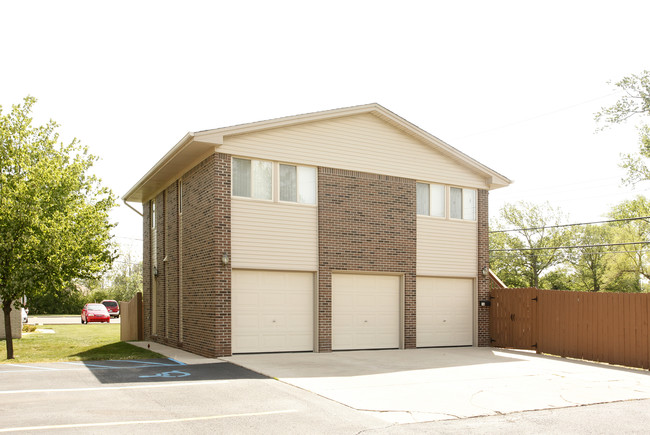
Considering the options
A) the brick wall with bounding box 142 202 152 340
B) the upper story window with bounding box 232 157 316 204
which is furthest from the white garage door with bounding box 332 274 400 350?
the brick wall with bounding box 142 202 152 340

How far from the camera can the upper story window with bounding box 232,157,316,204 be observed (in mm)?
16078

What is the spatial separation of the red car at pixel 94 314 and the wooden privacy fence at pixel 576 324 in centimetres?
2910

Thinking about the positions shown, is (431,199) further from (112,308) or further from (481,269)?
(112,308)

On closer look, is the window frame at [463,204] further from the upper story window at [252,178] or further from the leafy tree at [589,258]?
the leafy tree at [589,258]

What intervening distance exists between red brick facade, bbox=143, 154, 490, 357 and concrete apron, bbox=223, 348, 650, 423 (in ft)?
4.94

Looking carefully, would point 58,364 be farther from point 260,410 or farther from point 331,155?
point 331,155

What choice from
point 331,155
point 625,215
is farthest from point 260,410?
point 625,215

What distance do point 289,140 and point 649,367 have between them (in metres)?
10.7

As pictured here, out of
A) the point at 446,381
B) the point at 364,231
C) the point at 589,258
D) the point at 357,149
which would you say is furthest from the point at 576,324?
the point at 589,258

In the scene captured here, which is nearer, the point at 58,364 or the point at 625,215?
the point at 58,364

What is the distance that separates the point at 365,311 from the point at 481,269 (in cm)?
475

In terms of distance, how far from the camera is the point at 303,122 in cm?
1680

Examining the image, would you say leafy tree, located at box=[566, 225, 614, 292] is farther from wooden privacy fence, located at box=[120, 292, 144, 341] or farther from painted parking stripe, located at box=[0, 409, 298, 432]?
painted parking stripe, located at box=[0, 409, 298, 432]

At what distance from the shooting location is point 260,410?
9047 mm
